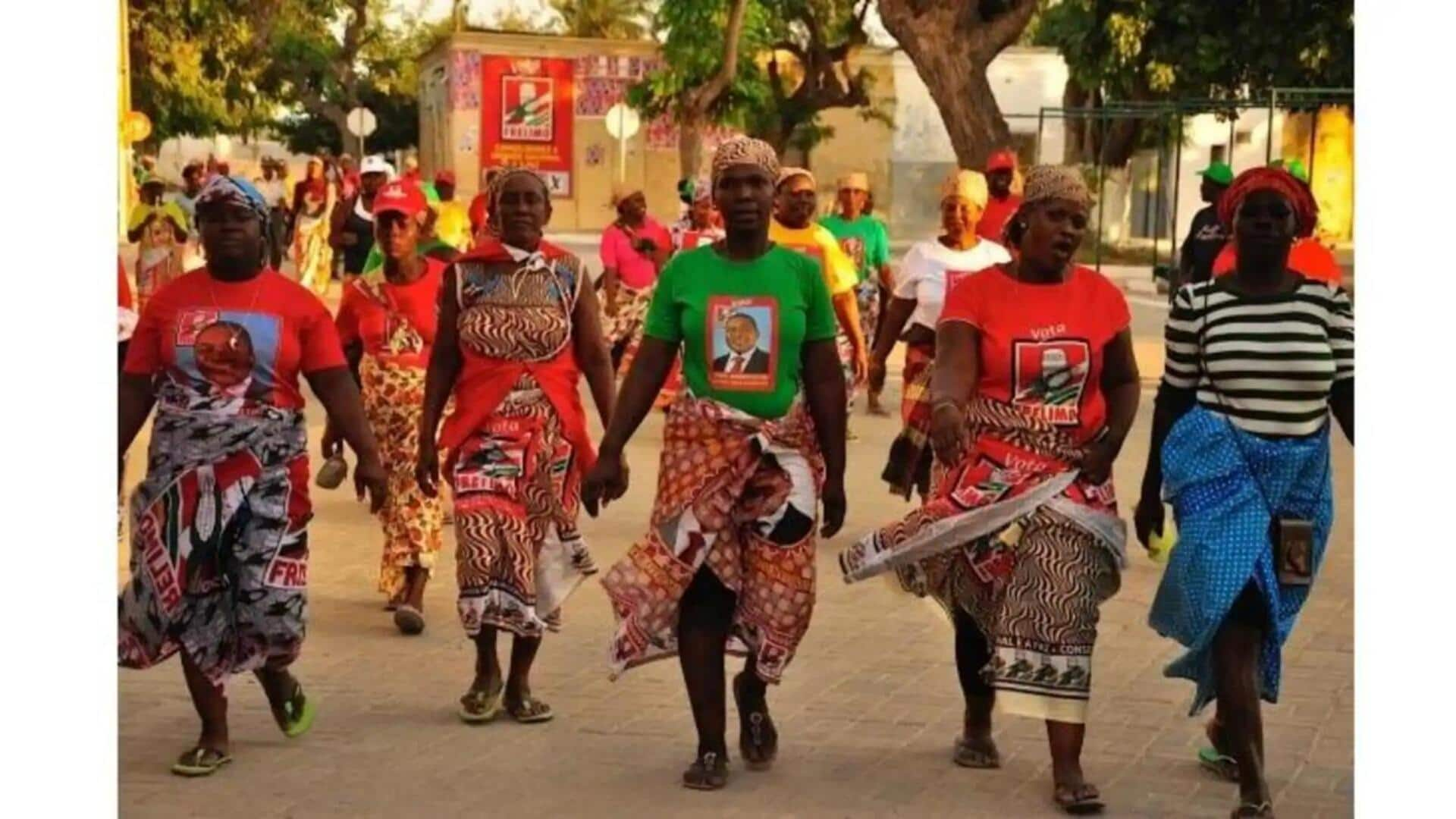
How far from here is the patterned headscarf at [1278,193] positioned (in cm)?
561

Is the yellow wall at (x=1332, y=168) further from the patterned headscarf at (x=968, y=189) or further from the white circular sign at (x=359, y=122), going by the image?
the patterned headscarf at (x=968, y=189)

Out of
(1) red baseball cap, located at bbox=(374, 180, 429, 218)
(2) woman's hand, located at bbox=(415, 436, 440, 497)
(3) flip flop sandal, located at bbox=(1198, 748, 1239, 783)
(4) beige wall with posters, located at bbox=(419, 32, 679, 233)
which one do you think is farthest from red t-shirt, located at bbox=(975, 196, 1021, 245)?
(4) beige wall with posters, located at bbox=(419, 32, 679, 233)

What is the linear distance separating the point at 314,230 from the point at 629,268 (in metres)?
11.4

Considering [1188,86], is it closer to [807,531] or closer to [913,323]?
[913,323]

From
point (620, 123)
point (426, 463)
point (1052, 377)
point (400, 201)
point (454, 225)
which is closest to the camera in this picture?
point (1052, 377)

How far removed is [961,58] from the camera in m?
19.1

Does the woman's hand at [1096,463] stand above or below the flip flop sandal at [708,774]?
above

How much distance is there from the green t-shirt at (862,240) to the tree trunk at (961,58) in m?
5.21

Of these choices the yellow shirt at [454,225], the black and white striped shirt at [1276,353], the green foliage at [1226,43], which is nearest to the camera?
the black and white striped shirt at [1276,353]

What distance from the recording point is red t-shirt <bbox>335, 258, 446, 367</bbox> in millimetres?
8383

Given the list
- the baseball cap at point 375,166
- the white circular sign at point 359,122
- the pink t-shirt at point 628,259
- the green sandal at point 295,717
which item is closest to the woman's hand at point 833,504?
the green sandal at point 295,717

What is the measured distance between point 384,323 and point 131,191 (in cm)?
2466

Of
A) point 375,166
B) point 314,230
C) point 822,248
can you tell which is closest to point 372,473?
point 822,248

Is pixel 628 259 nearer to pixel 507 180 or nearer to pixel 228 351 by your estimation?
pixel 507 180
